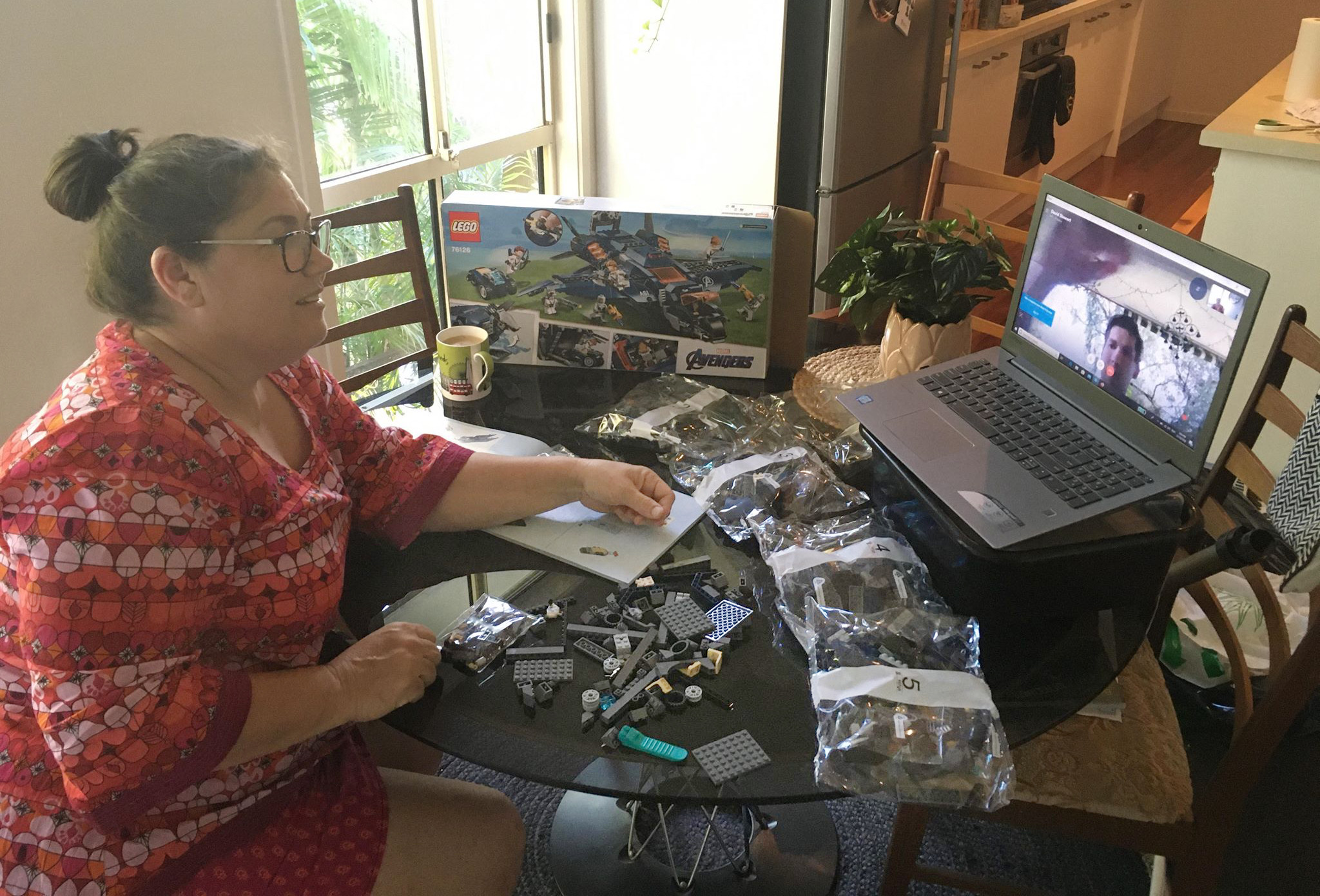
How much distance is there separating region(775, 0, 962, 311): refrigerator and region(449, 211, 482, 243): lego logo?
154 cm

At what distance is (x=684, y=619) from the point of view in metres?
1.11

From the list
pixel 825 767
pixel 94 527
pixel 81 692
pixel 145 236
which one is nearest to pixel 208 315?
pixel 145 236

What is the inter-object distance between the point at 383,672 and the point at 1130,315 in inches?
37.8

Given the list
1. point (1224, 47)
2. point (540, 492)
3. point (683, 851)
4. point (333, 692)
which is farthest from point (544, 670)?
point (1224, 47)

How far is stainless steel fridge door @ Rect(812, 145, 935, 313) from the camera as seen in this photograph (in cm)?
293

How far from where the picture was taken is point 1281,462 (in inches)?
106

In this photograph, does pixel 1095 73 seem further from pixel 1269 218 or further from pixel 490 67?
pixel 490 67

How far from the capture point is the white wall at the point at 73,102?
1.60 meters

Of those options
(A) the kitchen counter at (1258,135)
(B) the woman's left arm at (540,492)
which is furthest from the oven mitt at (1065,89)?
(B) the woman's left arm at (540,492)

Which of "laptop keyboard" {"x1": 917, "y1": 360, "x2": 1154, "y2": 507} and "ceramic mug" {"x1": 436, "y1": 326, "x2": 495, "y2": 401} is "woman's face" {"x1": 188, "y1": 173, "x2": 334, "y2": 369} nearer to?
"ceramic mug" {"x1": 436, "y1": 326, "x2": 495, "y2": 401}

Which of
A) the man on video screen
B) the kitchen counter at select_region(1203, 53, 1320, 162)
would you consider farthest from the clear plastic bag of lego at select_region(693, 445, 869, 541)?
the kitchen counter at select_region(1203, 53, 1320, 162)

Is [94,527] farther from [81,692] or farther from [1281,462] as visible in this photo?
[1281,462]

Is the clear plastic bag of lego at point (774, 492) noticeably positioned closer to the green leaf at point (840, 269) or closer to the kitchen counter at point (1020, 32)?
the green leaf at point (840, 269)

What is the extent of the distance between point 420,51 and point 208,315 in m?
1.73
